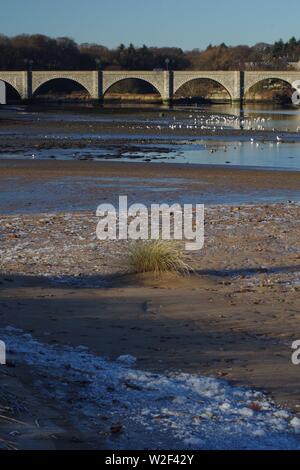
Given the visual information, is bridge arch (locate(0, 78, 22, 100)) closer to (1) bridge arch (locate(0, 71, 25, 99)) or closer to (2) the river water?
(1) bridge arch (locate(0, 71, 25, 99))

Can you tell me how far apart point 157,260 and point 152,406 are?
4.73 meters

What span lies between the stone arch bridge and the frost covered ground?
4163 inches

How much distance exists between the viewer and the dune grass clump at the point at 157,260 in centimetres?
1033

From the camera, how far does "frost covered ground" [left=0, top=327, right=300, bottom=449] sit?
5105 millimetres

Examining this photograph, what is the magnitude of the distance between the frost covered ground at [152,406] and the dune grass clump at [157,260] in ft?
11.7

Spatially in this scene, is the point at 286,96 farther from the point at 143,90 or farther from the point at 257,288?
the point at 257,288

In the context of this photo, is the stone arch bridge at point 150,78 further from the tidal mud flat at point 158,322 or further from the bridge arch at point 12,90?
the tidal mud flat at point 158,322

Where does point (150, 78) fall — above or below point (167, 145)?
above

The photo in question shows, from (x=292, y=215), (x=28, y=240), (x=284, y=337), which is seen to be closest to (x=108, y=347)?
(x=284, y=337)

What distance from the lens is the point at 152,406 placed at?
18.7 feet

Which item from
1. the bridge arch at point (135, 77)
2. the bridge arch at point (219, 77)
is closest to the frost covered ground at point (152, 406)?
the bridge arch at point (219, 77)

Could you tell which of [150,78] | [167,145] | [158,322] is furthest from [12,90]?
[158,322]

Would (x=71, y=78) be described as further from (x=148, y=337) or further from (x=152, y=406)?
(x=152, y=406)

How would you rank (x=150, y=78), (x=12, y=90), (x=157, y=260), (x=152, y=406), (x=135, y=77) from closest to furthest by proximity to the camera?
(x=152, y=406) < (x=157, y=260) < (x=135, y=77) < (x=150, y=78) < (x=12, y=90)
